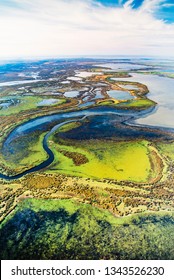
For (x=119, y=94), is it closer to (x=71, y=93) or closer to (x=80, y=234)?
(x=71, y=93)

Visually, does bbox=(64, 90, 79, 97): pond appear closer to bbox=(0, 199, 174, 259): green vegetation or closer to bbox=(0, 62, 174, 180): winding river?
bbox=(0, 62, 174, 180): winding river

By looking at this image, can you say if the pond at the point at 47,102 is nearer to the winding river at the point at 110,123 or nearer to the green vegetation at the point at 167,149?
the winding river at the point at 110,123

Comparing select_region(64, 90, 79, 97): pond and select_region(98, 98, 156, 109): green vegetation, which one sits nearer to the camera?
select_region(98, 98, 156, 109): green vegetation

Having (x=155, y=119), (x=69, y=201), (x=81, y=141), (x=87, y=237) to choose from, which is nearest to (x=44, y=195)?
(x=69, y=201)

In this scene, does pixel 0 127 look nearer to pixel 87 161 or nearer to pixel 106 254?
pixel 87 161

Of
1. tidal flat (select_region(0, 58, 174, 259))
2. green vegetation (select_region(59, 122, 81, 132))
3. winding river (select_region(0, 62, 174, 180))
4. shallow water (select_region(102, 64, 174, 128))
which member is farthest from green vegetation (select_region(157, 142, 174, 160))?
green vegetation (select_region(59, 122, 81, 132))
